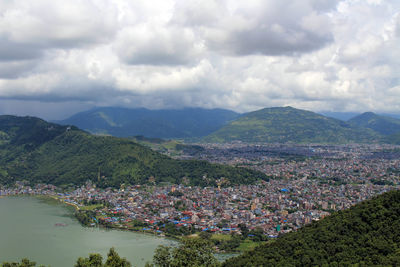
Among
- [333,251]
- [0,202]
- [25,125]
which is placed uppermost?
[25,125]

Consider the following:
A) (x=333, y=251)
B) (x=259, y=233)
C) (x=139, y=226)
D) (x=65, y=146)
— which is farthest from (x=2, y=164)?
(x=333, y=251)

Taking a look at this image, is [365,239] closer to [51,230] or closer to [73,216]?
[51,230]

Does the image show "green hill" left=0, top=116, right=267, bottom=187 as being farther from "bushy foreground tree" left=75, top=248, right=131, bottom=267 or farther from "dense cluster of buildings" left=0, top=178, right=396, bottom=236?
"bushy foreground tree" left=75, top=248, right=131, bottom=267

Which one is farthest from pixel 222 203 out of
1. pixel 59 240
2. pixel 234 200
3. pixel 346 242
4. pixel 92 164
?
pixel 92 164

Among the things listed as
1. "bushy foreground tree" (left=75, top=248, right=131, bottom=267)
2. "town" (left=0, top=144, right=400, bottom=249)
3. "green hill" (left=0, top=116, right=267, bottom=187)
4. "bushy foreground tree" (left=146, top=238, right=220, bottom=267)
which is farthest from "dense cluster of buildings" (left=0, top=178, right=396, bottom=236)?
"bushy foreground tree" (left=75, top=248, right=131, bottom=267)

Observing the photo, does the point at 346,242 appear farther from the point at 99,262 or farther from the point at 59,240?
the point at 59,240
